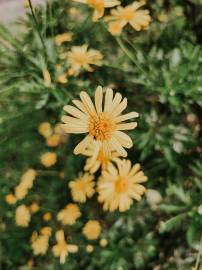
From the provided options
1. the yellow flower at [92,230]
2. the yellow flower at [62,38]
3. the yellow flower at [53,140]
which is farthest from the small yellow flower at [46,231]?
the yellow flower at [62,38]

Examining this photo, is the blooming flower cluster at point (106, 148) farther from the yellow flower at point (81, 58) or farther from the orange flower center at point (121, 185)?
the yellow flower at point (81, 58)

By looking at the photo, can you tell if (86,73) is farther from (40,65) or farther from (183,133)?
(183,133)

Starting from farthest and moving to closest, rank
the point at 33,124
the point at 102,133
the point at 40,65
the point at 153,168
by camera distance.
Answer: the point at 33,124, the point at 153,168, the point at 40,65, the point at 102,133

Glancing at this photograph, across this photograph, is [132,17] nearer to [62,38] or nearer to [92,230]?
[62,38]

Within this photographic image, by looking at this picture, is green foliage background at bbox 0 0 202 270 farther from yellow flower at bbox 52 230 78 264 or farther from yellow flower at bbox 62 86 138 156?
yellow flower at bbox 62 86 138 156

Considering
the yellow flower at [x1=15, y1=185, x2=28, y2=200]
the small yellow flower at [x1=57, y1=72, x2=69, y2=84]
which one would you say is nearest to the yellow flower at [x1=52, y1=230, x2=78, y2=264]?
the yellow flower at [x1=15, y1=185, x2=28, y2=200]

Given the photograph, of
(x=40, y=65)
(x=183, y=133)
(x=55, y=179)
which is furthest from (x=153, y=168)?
(x=40, y=65)
